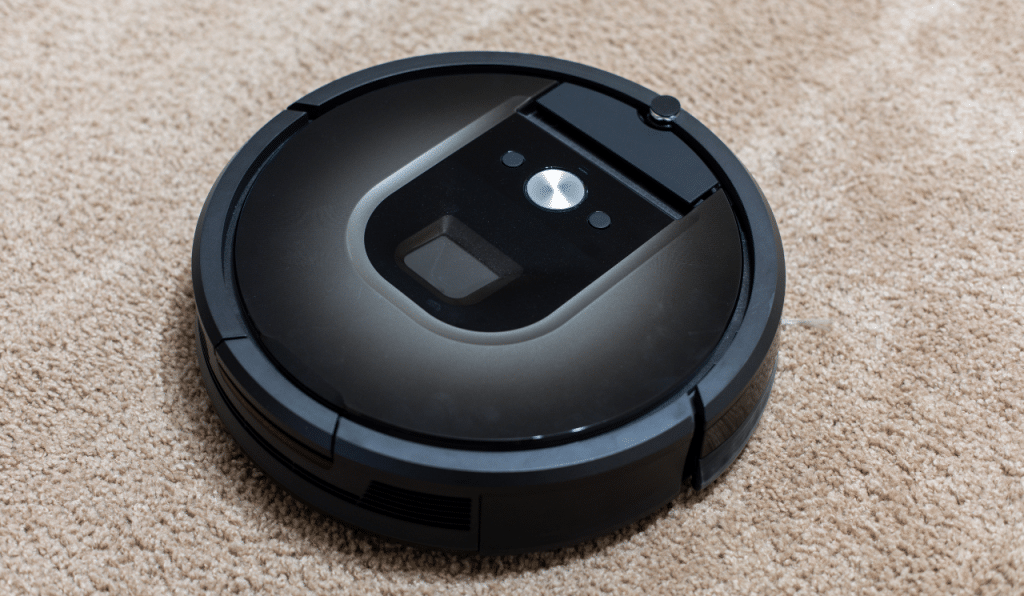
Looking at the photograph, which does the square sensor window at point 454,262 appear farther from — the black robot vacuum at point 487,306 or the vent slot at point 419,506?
the vent slot at point 419,506

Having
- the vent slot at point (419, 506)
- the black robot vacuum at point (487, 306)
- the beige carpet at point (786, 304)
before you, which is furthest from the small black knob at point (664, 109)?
the vent slot at point (419, 506)

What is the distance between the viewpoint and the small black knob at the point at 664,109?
1.06 metres

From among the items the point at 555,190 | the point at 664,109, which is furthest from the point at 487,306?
the point at 664,109

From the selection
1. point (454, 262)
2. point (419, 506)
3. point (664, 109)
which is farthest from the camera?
point (664, 109)

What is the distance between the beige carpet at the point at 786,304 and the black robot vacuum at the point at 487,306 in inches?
2.7

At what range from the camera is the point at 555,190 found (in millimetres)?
1010

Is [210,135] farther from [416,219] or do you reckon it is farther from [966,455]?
[966,455]

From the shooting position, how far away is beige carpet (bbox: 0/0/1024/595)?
91 cm

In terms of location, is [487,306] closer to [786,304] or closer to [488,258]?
[488,258]

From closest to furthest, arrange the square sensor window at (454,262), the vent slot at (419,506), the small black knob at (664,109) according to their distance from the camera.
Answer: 1. the vent slot at (419,506)
2. the square sensor window at (454,262)
3. the small black knob at (664,109)

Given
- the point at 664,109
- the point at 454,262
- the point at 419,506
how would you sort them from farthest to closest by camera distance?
the point at 664,109, the point at 454,262, the point at 419,506

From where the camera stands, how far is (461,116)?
3.53 ft

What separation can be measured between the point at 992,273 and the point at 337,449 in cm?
84

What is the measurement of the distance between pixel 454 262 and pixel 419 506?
0.25 metres
